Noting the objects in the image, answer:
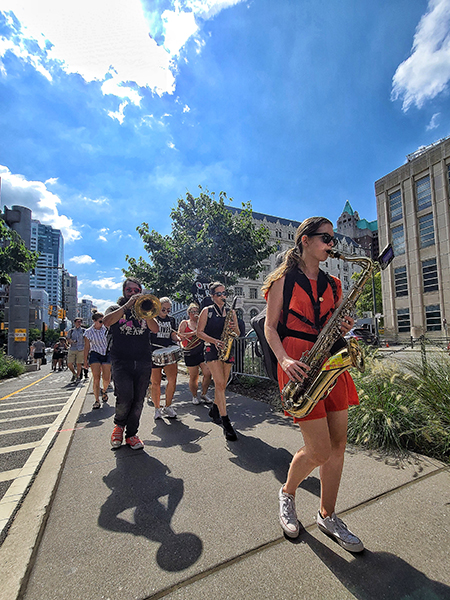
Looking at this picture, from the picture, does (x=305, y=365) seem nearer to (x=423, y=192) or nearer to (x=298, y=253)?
(x=298, y=253)

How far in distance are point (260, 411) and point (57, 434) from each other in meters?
3.22

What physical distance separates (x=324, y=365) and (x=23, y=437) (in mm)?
4737

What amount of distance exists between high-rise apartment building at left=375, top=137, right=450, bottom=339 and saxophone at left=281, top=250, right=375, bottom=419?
38.2 metres

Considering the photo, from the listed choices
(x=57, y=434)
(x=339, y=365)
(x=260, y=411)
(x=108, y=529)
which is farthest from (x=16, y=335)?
(x=339, y=365)

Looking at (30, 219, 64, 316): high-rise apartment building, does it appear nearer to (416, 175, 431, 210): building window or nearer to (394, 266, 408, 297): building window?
(394, 266, 408, 297): building window

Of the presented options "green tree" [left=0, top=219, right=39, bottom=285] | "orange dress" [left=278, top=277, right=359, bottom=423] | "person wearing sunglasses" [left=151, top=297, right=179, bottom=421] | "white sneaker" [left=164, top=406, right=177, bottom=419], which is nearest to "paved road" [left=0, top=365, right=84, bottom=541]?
"person wearing sunglasses" [left=151, top=297, right=179, bottom=421]

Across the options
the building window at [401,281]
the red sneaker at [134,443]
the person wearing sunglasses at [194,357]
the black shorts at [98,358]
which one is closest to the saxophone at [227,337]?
the person wearing sunglasses at [194,357]

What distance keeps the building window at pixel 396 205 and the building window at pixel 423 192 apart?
88.3 inches

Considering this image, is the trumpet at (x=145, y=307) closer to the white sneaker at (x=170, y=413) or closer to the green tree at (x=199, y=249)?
the white sneaker at (x=170, y=413)

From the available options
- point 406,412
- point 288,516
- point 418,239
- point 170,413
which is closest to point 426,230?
point 418,239

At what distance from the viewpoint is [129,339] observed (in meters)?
3.79

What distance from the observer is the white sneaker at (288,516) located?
6.40 feet

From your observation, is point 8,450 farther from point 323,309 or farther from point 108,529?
point 323,309

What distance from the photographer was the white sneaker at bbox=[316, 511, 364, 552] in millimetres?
1813
